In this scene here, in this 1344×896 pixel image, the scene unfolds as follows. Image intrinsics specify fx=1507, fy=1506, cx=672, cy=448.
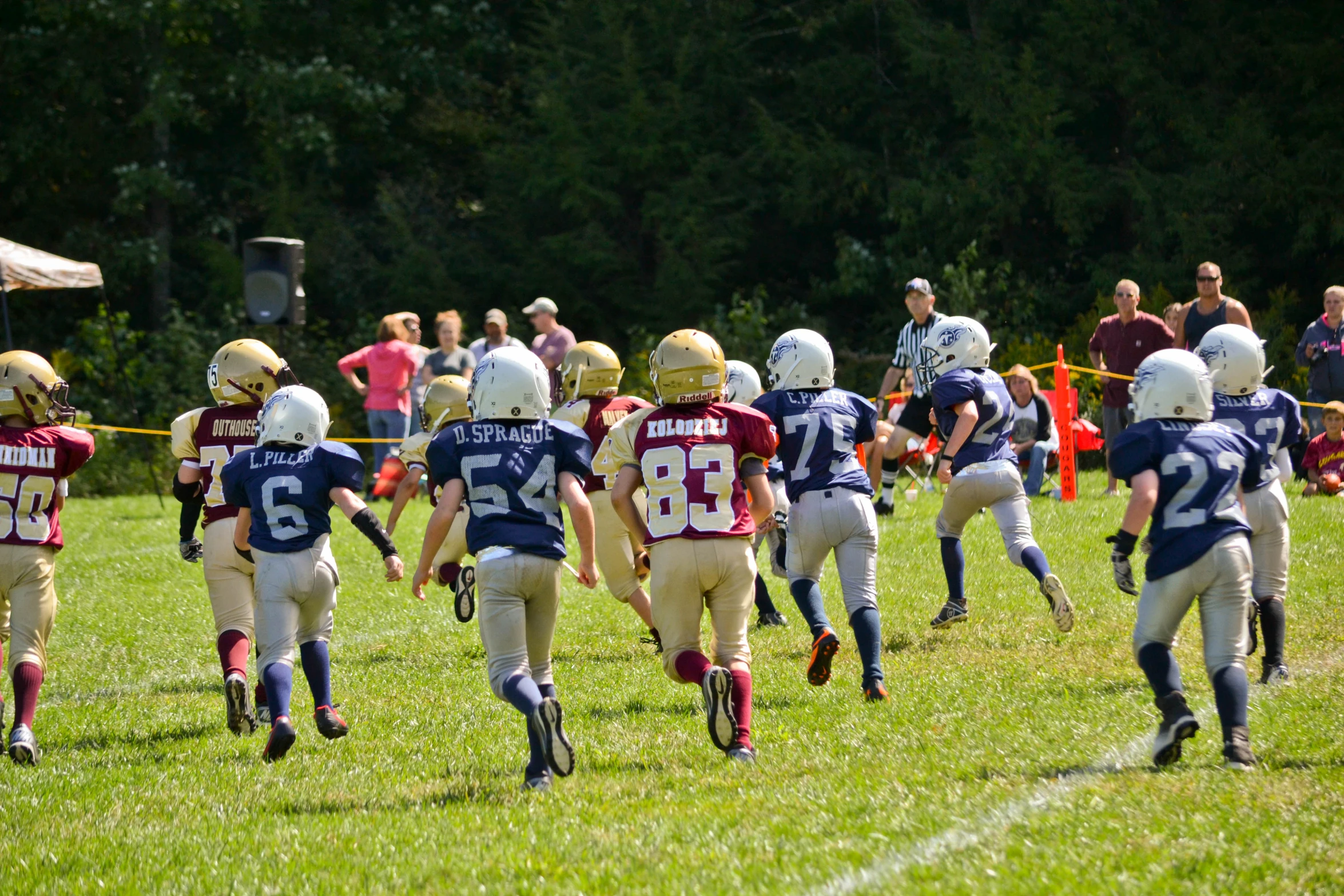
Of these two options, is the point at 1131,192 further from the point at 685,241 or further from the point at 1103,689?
the point at 1103,689

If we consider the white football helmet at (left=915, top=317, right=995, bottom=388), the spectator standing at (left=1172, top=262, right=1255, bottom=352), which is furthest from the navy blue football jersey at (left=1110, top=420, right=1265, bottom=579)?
the spectator standing at (left=1172, top=262, right=1255, bottom=352)

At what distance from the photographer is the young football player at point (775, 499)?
8930 mm

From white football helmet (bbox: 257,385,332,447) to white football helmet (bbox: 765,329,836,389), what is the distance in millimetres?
2171

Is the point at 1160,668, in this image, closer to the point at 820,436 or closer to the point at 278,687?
the point at 820,436

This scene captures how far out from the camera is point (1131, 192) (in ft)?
68.9

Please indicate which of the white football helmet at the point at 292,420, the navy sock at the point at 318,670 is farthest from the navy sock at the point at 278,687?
the white football helmet at the point at 292,420

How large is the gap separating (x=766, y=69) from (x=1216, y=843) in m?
22.0

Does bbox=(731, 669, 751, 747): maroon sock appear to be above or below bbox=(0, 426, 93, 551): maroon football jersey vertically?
below

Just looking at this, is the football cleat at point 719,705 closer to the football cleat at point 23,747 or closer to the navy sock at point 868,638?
the navy sock at point 868,638

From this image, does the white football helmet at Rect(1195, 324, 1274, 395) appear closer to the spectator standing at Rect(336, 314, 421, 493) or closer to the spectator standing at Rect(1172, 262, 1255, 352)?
the spectator standing at Rect(1172, 262, 1255, 352)

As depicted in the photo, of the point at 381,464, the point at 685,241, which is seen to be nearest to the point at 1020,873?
the point at 381,464

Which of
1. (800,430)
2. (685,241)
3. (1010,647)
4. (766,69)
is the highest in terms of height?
(766,69)

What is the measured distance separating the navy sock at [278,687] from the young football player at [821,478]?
2.40 metres

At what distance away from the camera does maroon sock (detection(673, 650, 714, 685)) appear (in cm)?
597
